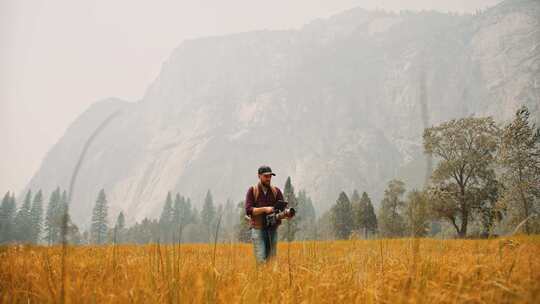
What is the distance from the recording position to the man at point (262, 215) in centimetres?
759

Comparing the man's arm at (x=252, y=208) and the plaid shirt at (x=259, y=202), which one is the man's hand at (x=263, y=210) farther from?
the plaid shirt at (x=259, y=202)

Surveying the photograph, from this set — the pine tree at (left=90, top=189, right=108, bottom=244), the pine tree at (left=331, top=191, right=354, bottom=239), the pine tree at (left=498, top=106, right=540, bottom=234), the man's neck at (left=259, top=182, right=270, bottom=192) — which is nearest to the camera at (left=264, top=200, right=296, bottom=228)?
the man's neck at (left=259, top=182, right=270, bottom=192)

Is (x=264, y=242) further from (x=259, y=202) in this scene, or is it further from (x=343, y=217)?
(x=343, y=217)

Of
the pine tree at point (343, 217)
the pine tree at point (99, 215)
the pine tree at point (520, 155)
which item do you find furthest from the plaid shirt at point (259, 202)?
the pine tree at point (343, 217)

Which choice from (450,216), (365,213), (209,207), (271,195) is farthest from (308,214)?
(271,195)

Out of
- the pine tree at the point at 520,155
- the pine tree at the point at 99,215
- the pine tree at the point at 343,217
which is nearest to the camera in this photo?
the pine tree at the point at 99,215

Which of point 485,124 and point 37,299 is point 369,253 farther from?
point 485,124

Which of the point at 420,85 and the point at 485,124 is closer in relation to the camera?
the point at 420,85

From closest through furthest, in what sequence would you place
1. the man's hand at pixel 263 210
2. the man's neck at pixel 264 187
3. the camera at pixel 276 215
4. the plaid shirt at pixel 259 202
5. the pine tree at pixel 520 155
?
the camera at pixel 276 215 → the man's hand at pixel 263 210 → the plaid shirt at pixel 259 202 → the man's neck at pixel 264 187 → the pine tree at pixel 520 155

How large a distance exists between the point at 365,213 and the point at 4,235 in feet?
287

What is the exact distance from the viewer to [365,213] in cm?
8469

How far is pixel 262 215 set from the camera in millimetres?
7555

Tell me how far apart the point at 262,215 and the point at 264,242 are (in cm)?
62

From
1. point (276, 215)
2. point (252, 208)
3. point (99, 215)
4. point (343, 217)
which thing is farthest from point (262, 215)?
point (343, 217)
